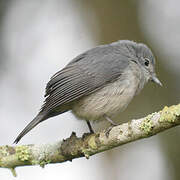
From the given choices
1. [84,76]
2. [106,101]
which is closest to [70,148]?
[106,101]

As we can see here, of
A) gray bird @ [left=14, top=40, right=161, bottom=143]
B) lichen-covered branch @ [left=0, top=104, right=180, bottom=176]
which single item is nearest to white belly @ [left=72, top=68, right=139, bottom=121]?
gray bird @ [left=14, top=40, right=161, bottom=143]

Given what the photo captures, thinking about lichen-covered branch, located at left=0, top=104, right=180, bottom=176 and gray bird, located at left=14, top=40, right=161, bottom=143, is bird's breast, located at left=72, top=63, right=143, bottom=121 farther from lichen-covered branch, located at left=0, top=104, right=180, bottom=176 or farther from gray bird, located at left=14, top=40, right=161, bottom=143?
lichen-covered branch, located at left=0, top=104, right=180, bottom=176

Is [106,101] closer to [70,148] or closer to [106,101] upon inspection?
[106,101]

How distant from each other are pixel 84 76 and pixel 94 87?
9.1 inches

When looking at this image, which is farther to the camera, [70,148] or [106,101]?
[106,101]

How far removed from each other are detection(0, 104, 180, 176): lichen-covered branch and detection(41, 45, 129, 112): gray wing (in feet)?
1.82

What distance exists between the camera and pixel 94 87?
553 cm

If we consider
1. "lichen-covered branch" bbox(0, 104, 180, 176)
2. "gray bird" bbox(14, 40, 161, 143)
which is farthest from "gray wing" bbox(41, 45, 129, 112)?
"lichen-covered branch" bbox(0, 104, 180, 176)

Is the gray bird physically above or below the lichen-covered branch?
above

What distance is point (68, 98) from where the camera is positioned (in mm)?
5391

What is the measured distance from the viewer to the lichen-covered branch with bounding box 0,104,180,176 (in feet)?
14.1

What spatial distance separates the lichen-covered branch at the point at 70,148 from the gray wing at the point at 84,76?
55cm

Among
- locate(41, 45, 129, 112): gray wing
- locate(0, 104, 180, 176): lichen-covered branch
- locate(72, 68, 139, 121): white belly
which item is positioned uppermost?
locate(41, 45, 129, 112): gray wing

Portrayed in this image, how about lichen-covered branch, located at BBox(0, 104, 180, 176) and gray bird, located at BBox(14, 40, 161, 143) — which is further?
gray bird, located at BBox(14, 40, 161, 143)
